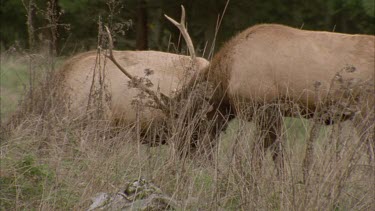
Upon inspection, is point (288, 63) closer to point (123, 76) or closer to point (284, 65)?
point (284, 65)

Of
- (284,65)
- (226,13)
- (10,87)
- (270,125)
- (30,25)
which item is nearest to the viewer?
(270,125)

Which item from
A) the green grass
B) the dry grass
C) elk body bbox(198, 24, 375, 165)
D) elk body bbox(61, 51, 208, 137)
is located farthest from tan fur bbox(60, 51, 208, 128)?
the dry grass

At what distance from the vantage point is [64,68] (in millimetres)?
7215

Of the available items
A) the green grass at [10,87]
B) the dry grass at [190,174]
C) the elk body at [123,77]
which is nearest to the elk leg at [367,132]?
the dry grass at [190,174]

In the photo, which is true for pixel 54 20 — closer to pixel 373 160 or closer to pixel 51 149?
pixel 51 149

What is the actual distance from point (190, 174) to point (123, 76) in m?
2.58

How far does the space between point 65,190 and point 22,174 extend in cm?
30

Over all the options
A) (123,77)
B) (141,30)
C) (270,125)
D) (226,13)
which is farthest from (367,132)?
(141,30)

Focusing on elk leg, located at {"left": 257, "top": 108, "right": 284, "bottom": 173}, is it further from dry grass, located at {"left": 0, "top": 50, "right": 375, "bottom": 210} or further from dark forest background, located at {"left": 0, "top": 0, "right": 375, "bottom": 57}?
dark forest background, located at {"left": 0, "top": 0, "right": 375, "bottom": 57}

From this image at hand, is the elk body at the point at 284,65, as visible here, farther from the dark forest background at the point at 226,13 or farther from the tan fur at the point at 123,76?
the dark forest background at the point at 226,13

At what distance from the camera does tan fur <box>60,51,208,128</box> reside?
6.80 metres

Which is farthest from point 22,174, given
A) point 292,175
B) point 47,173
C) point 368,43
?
point 368,43

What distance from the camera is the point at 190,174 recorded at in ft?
15.4

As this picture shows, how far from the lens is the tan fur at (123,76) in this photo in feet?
22.3
